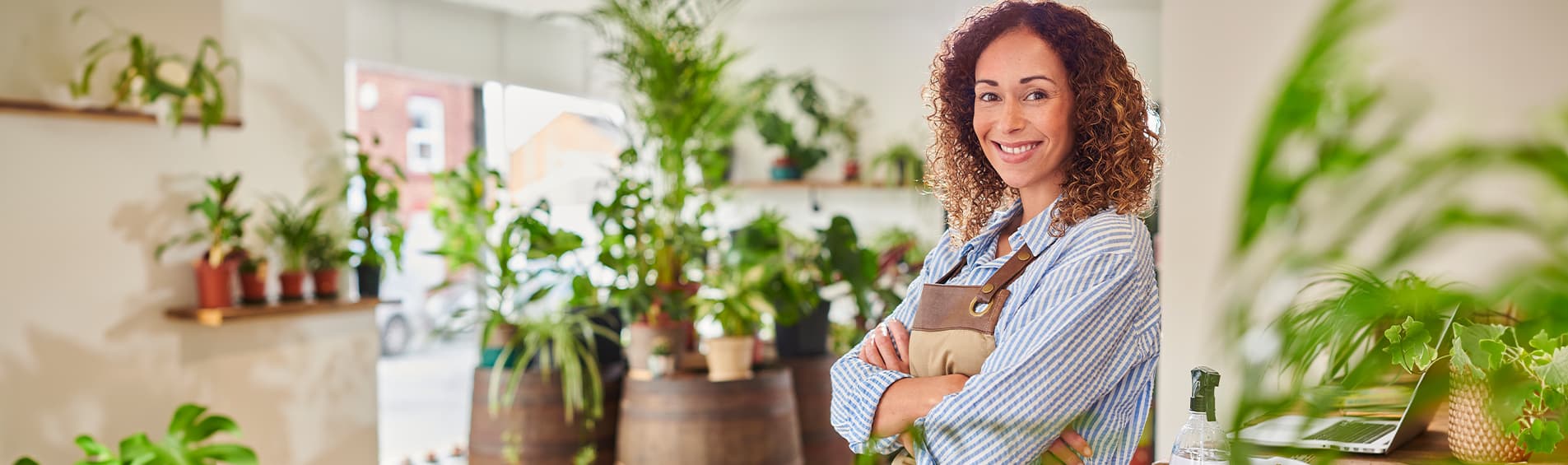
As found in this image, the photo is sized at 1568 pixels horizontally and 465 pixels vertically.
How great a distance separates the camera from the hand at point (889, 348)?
134 cm

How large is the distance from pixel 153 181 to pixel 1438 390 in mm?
3278

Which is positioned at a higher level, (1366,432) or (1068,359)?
(1068,359)

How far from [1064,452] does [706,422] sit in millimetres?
A: 1915

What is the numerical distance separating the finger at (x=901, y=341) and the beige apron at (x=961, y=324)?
0.08ft

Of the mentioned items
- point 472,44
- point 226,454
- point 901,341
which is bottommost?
point 226,454

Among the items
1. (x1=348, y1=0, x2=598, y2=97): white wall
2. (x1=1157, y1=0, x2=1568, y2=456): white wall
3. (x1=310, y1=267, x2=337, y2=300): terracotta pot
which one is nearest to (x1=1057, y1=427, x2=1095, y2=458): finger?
(x1=1157, y1=0, x2=1568, y2=456): white wall

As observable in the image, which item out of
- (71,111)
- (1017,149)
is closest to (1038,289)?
(1017,149)

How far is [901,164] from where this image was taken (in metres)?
5.88

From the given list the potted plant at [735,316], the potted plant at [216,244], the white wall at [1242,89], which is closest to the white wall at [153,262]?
the potted plant at [216,244]

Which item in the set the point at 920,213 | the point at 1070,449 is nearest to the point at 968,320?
the point at 1070,449

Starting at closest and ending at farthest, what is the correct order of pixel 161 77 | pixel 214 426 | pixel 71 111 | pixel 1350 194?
1. pixel 1350 194
2. pixel 214 426
3. pixel 71 111
4. pixel 161 77

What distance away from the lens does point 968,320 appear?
125cm

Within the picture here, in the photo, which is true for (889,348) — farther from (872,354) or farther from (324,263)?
Result: (324,263)

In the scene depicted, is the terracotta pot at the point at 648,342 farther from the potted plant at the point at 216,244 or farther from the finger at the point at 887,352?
the finger at the point at 887,352
